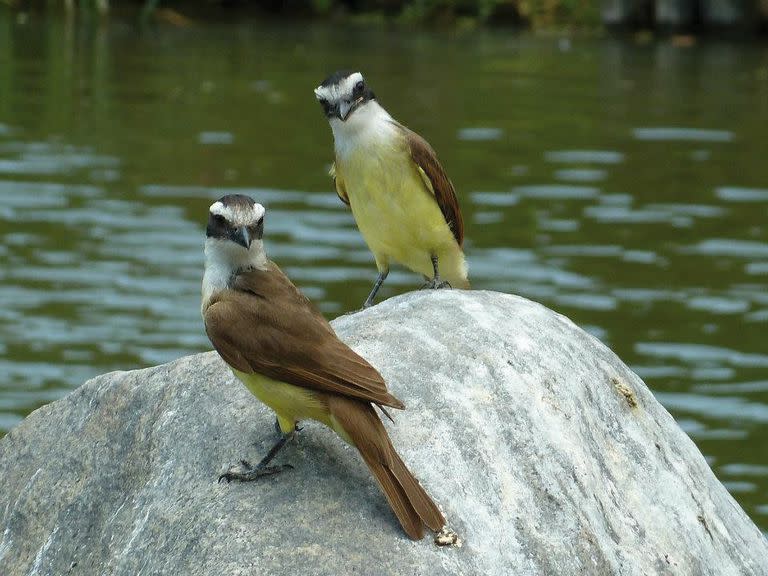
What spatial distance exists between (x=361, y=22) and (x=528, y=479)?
3032cm

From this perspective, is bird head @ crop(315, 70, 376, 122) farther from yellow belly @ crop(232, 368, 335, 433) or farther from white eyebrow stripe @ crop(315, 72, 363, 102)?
yellow belly @ crop(232, 368, 335, 433)

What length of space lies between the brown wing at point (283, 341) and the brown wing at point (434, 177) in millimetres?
1849

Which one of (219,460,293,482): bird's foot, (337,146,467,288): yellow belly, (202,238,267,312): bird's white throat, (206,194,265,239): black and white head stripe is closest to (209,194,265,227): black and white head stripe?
(206,194,265,239): black and white head stripe

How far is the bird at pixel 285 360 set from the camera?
5.24 m

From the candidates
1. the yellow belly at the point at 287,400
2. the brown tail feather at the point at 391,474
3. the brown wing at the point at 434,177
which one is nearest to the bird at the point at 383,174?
the brown wing at the point at 434,177

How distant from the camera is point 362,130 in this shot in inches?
298

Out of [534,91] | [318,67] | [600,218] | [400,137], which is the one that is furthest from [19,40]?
[400,137]

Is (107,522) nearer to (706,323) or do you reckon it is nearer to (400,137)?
(400,137)

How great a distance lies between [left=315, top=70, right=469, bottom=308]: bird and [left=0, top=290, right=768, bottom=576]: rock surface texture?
0.88 metres

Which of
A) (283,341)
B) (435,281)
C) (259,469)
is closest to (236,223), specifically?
(283,341)

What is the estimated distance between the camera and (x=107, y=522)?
5945mm

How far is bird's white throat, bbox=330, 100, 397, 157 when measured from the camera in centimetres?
754

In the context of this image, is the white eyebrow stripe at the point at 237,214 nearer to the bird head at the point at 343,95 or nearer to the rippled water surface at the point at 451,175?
the bird head at the point at 343,95

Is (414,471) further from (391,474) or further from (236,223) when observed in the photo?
(236,223)
